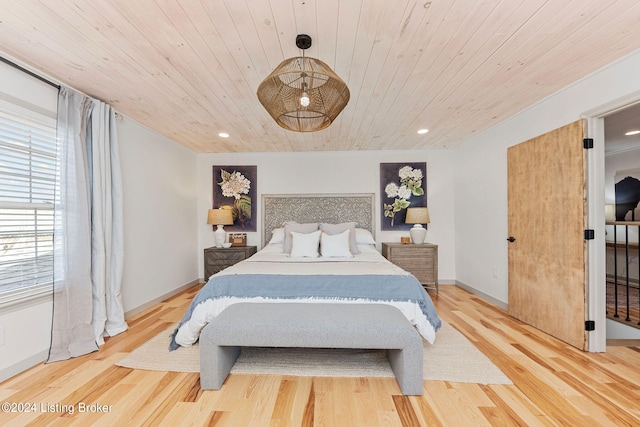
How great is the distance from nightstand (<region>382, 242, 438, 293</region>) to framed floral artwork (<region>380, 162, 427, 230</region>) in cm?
54

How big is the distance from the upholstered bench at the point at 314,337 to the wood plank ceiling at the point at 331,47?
1.83m

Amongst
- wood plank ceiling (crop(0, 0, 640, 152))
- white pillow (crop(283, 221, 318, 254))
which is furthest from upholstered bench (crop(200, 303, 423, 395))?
white pillow (crop(283, 221, 318, 254))

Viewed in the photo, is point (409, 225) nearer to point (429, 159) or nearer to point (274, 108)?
point (429, 159)

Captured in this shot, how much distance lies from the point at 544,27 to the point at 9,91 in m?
3.64

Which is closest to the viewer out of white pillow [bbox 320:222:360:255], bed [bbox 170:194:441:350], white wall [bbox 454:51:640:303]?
white wall [bbox 454:51:640:303]

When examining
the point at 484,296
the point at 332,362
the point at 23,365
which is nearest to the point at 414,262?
A: the point at 484,296

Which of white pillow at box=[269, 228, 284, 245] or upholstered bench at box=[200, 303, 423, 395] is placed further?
white pillow at box=[269, 228, 284, 245]

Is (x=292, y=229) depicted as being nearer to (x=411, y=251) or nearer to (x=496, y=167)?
(x=411, y=251)

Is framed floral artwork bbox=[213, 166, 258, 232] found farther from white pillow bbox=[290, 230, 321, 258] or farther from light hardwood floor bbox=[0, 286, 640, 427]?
light hardwood floor bbox=[0, 286, 640, 427]

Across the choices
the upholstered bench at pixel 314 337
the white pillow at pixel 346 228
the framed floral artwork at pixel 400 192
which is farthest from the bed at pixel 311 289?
the framed floral artwork at pixel 400 192

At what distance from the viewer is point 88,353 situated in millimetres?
2279

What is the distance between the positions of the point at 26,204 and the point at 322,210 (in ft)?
11.1

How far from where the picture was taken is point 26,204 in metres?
2.12

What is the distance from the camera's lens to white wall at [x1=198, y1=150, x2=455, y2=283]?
4.57 metres
